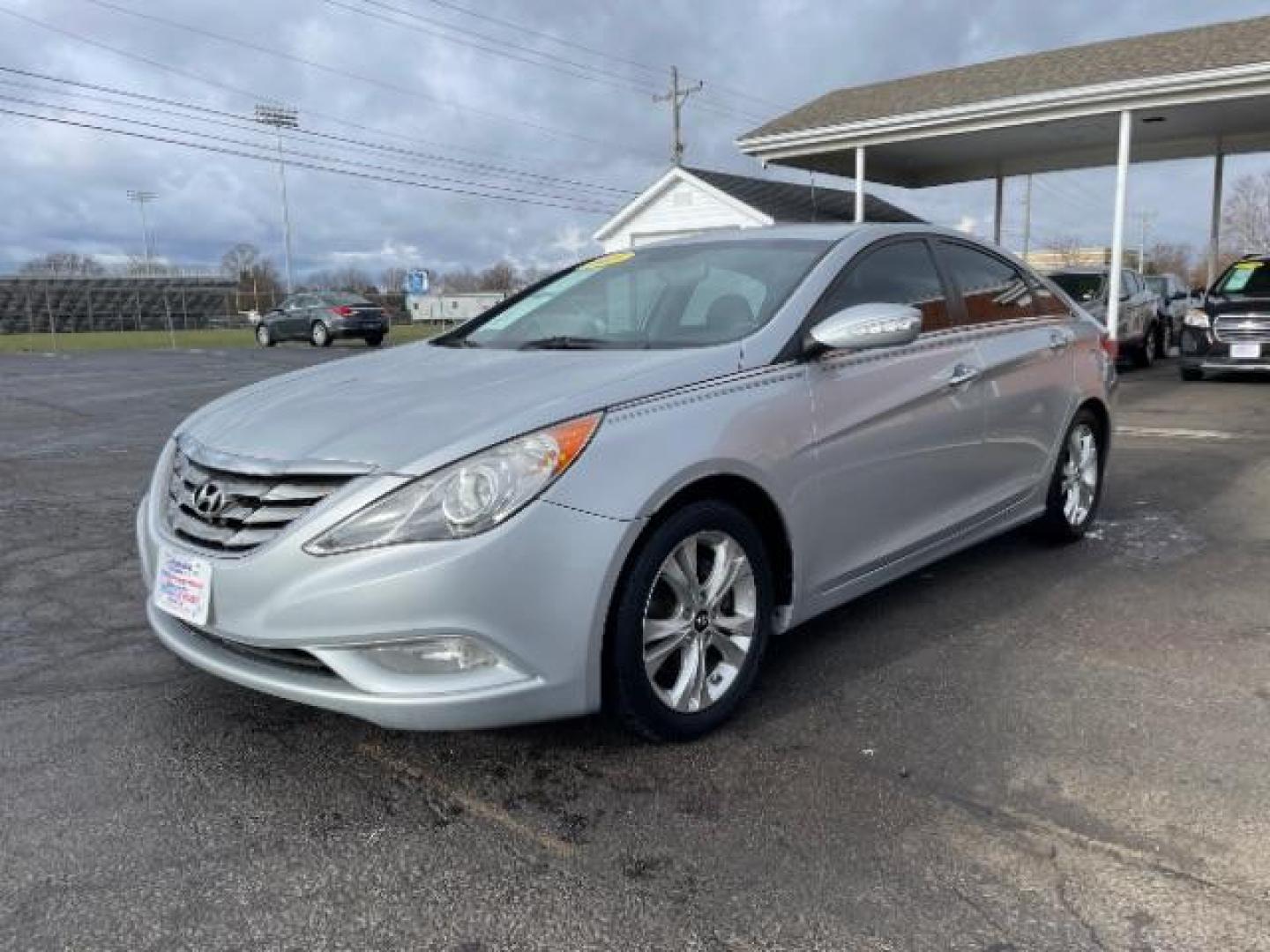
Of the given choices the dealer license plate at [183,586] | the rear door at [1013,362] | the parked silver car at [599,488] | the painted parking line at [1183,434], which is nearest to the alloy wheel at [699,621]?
the parked silver car at [599,488]

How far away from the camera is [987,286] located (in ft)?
15.0

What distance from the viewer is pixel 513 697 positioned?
262 cm

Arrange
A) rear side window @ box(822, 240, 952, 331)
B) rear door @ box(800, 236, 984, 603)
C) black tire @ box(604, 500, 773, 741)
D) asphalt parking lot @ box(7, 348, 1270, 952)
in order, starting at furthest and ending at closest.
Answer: rear side window @ box(822, 240, 952, 331) → rear door @ box(800, 236, 984, 603) → black tire @ box(604, 500, 773, 741) → asphalt parking lot @ box(7, 348, 1270, 952)

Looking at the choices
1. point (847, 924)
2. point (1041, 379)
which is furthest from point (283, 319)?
point (847, 924)

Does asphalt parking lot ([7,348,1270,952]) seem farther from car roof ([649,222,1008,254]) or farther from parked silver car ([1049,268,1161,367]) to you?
parked silver car ([1049,268,1161,367])

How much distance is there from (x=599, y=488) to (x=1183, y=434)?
8.21 m

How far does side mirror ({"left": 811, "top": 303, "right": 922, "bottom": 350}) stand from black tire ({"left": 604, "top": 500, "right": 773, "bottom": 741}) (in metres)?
0.68

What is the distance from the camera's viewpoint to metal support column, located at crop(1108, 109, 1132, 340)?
44.8ft

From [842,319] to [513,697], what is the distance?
1.62 m

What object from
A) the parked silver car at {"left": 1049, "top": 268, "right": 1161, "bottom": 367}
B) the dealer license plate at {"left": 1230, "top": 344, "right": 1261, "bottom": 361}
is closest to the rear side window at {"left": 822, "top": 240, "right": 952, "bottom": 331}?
the parked silver car at {"left": 1049, "top": 268, "right": 1161, "bottom": 367}

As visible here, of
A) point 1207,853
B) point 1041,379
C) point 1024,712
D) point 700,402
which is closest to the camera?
point 1207,853

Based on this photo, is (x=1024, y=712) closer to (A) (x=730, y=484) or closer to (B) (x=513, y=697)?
(A) (x=730, y=484)

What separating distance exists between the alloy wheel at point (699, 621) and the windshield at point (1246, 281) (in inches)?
484

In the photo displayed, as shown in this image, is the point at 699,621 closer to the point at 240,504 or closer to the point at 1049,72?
the point at 240,504
